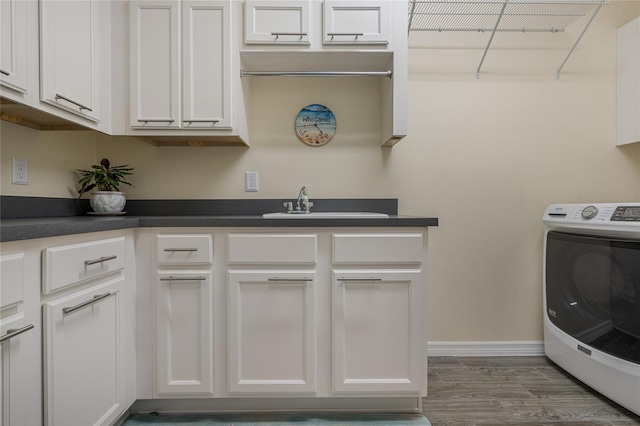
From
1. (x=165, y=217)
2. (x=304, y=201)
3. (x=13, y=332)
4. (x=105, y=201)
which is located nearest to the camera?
(x=13, y=332)

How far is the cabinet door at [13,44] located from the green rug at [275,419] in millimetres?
1443

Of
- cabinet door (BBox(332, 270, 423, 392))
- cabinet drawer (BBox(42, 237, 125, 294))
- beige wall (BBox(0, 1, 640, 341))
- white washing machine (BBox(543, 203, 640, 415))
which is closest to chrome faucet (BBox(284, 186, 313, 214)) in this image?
beige wall (BBox(0, 1, 640, 341))

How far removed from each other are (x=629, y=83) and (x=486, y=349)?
183 cm

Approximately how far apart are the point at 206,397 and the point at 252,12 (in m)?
1.84

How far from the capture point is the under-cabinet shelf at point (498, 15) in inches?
79.0

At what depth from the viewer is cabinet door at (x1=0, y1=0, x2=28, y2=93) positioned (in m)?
1.17

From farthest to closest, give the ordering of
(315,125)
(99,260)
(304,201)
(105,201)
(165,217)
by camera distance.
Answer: (315,125) → (304,201) → (105,201) → (165,217) → (99,260)

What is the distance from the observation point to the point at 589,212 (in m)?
1.76

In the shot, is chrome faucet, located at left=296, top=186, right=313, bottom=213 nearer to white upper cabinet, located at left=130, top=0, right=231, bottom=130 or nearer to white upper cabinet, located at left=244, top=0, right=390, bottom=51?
white upper cabinet, located at left=130, top=0, right=231, bottom=130

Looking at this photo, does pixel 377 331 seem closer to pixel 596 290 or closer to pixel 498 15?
pixel 596 290

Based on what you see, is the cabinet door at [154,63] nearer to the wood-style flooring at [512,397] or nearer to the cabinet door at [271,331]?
the cabinet door at [271,331]

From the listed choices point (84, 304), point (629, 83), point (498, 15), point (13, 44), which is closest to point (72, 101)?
point (13, 44)

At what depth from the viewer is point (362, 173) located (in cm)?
217

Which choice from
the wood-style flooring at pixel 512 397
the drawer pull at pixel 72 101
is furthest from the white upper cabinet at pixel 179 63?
the wood-style flooring at pixel 512 397
